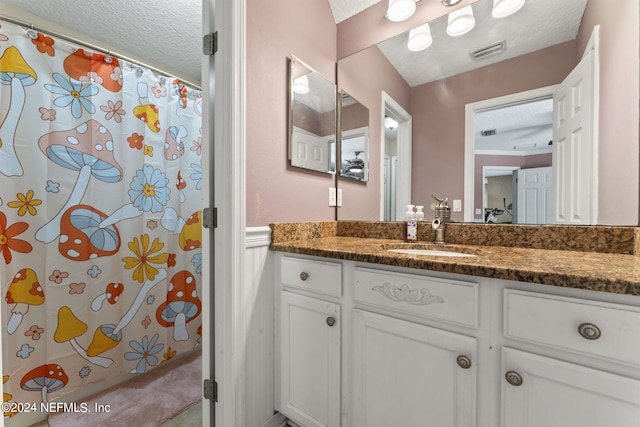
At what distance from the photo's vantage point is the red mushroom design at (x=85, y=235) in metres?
1.45

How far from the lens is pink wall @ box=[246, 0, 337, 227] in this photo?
3.79 ft

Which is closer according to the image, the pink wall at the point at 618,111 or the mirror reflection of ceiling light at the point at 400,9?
the pink wall at the point at 618,111

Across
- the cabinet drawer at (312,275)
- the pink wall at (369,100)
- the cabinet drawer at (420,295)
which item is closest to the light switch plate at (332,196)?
the pink wall at (369,100)

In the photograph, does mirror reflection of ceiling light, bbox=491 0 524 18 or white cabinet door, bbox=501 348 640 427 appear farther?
mirror reflection of ceiling light, bbox=491 0 524 18

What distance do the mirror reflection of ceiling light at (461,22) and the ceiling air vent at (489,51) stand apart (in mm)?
121

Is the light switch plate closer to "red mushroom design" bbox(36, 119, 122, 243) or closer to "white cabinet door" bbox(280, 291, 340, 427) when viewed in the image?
"white cabinet door" bbox(280, 291, 340, 427)

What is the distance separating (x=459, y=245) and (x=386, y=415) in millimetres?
764

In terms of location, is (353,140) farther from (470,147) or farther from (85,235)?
(85,235)

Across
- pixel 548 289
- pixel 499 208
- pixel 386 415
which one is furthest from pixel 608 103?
pixel 386 415

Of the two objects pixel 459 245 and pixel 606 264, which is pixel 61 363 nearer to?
pixel 459 245

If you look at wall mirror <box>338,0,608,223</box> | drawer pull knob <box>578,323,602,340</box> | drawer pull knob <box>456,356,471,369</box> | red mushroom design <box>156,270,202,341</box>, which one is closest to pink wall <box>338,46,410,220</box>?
wall mirror <box>338,0,608,223</box>

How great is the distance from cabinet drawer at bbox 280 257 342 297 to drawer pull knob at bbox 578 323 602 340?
66 cm

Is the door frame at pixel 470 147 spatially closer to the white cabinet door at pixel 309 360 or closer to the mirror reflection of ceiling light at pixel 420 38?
the mirror reflection of ceiling light at pixel 420 38

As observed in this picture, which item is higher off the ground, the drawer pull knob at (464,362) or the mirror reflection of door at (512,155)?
the mirror reflection of door at (512,155)
